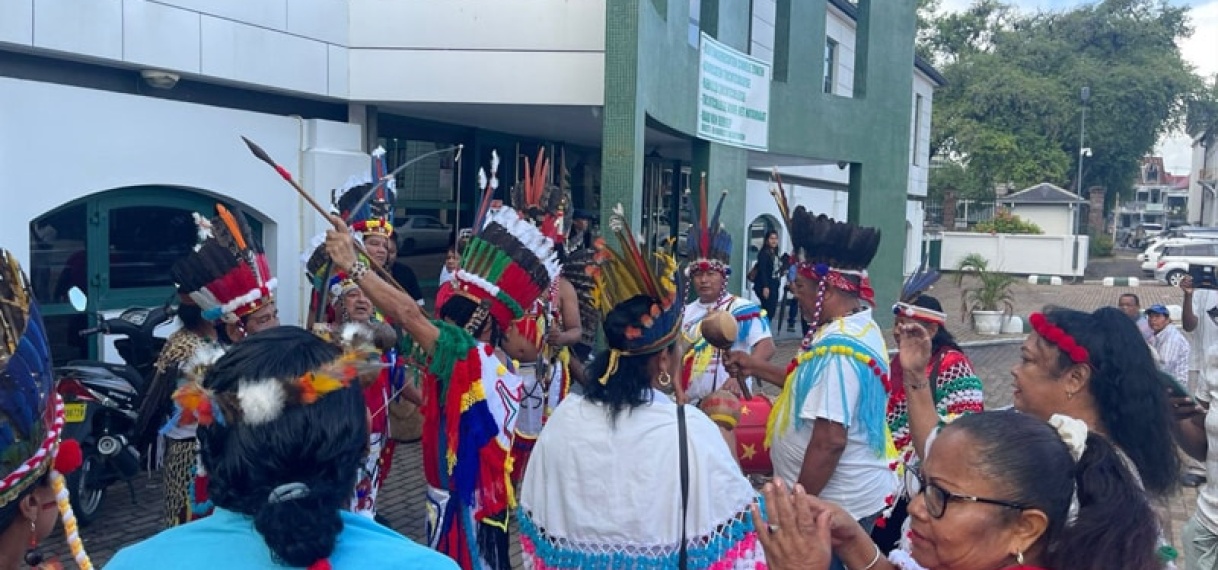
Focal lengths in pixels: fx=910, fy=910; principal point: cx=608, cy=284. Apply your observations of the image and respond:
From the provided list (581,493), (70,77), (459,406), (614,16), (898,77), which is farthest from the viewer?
(898,77)

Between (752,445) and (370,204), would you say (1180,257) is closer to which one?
(370,204)

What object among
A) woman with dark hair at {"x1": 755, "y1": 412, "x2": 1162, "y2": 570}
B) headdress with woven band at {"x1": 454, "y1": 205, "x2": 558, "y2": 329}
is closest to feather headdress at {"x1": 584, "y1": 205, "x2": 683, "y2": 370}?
headdress with woven band at {"x1": 454, "y1": 205, "x2": 558, "y2": 329}

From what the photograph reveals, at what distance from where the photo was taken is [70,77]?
6809mm

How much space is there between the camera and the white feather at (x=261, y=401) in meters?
1.75

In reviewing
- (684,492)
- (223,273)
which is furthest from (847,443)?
(223,273)

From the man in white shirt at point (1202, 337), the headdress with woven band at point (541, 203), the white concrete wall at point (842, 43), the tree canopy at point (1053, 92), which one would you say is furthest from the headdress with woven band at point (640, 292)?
the tree canopy at point (1053, 92)

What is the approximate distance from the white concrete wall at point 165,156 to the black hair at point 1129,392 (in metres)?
6.58

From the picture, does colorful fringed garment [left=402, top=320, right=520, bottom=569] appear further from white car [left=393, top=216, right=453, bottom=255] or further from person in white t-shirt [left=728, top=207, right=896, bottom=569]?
white car [left=393, top=216, right=453, bottom=255]

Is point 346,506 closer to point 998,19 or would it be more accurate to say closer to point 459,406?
point 459,406

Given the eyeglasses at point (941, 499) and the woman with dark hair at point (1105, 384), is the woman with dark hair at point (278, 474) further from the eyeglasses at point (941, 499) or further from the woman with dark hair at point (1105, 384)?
the woman with dark hair at point (1105, 384)

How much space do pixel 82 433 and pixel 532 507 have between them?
3.74 metres

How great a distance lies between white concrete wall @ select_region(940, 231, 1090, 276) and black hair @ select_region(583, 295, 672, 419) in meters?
31.3

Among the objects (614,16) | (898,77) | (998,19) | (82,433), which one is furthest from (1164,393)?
(998,19)

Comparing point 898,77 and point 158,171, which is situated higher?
point 898,77
